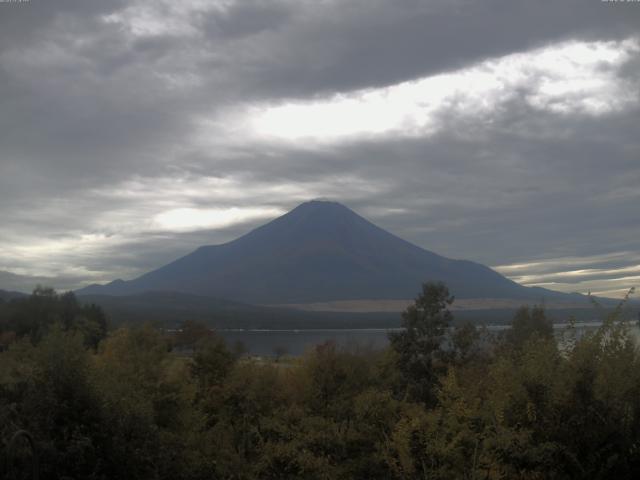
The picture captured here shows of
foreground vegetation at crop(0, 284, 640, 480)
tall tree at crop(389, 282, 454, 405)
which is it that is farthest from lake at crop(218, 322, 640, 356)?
tall tree at crop(389, 282, 454, 405)

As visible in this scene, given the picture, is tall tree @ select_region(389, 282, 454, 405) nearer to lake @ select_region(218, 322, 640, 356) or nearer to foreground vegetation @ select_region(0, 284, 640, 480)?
lake @ select_region(218, 322, 640, 356)

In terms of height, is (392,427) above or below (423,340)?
below

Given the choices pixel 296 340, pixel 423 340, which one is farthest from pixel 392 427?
pixel 296 340

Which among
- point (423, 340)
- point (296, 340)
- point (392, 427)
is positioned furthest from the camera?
point (296, 340)

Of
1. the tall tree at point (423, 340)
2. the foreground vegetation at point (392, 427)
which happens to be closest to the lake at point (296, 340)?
the foreground vegetation at point (392, 427)

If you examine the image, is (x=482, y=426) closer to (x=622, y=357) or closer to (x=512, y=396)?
(x=512, y=396)

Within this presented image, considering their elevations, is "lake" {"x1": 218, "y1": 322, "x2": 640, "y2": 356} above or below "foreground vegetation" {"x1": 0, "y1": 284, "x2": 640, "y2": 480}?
below

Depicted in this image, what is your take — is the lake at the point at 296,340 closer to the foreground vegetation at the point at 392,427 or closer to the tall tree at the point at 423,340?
the foreground vegetation at the point at 392,427

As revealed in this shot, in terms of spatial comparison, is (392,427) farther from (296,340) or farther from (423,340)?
(296,340)

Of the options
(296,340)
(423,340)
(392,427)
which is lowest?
(296,340)

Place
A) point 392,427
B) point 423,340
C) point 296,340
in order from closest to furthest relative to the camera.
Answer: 1. point 392,427
2. point 423,340
3. point 296,340

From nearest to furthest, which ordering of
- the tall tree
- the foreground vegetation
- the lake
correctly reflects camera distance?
the foreground vegetation
the tall tree
the lake

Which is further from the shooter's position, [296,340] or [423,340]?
[296,340]

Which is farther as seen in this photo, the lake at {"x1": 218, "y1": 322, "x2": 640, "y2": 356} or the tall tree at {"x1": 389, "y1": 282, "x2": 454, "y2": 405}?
the lake at {"x1": 218, "y1": 322, "x2": 640, "y2": 356}
